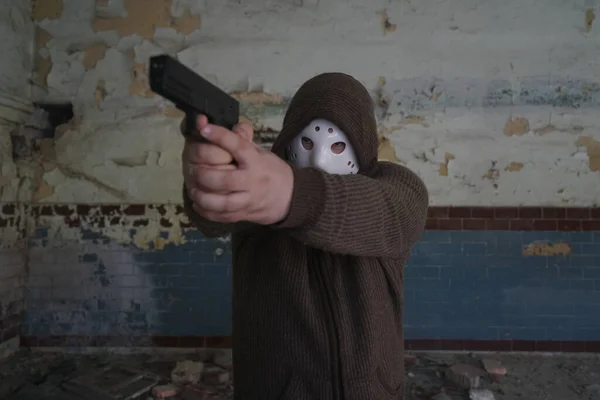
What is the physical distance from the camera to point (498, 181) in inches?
101

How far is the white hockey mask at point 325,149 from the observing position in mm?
1098

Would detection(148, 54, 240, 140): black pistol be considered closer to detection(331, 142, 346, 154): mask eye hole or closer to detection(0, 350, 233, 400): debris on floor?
detection(331, 142, 346, 154): mask eye hole

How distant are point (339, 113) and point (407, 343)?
1.85 meters

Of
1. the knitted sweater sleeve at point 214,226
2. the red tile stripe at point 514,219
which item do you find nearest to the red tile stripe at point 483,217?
the red tile stripe at point 514,219

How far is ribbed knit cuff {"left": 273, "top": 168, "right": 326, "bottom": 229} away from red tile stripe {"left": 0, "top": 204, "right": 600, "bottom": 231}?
75.9 inches

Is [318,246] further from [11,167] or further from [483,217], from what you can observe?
[11,167]

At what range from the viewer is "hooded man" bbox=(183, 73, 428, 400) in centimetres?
71

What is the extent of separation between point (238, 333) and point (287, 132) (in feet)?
1.68

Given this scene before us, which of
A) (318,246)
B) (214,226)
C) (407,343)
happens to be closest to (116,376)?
(407,343)

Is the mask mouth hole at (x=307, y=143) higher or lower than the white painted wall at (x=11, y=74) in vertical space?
lower

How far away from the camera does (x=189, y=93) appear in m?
0.64

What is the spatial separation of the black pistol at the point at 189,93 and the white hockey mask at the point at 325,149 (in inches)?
14.6

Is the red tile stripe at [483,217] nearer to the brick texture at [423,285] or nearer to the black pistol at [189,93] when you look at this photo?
the brick texture at [423,285]

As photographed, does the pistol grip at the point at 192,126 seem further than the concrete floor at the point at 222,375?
No
